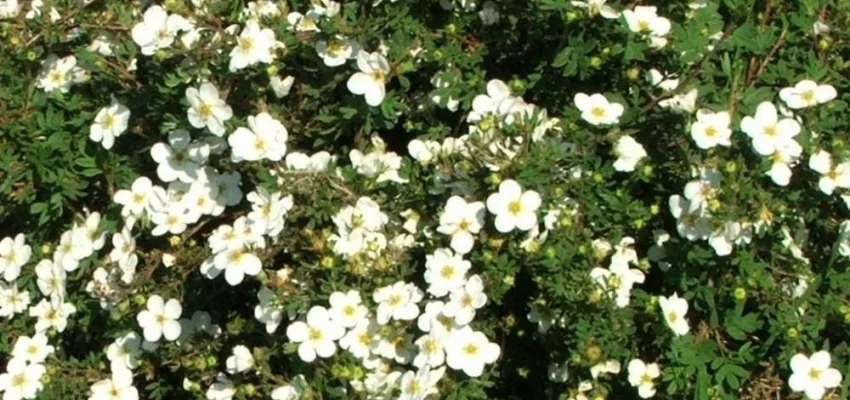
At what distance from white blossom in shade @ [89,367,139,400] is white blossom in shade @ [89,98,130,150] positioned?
2.13 feet

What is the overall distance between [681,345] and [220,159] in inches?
53.9

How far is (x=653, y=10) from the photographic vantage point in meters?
3.14

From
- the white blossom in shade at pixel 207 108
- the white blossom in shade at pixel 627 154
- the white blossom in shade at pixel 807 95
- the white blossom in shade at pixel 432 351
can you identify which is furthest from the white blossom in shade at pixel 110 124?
the white blossom in shade at pixel 807 95

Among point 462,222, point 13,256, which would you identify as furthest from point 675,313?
point 13,256

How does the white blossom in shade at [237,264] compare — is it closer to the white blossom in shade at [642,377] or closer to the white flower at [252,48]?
the white flower at [252,48]

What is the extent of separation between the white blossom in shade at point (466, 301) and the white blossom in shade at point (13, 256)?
4.37 ft

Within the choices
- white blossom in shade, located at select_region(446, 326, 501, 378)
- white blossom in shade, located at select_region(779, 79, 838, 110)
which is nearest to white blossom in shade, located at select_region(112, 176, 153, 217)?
white blossom in shade, located at select_region(446, 326, 501, 378)

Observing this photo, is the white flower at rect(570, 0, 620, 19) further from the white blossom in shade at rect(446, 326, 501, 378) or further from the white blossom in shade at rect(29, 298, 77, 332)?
the white blossom in shade at rect(29, 298, 77, 332)

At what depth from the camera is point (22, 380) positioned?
331 cm

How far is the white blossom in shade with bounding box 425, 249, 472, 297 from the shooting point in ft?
9.68

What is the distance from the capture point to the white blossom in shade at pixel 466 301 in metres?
2.96

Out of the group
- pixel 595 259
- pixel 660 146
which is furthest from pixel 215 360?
pixel 660 146

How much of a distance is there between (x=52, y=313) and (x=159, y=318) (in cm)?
43

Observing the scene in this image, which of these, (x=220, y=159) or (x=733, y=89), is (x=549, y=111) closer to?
(x=733, y=89)
